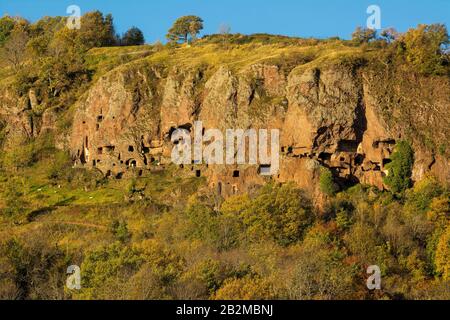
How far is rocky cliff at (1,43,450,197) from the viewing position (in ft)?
241

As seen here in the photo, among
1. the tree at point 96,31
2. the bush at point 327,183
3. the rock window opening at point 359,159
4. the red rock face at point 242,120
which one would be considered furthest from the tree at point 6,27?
the bush at point 327,183

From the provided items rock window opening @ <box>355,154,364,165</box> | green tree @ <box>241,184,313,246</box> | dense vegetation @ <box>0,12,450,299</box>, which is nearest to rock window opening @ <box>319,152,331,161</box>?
rock window opening @ <box>355,154,364,165</box>

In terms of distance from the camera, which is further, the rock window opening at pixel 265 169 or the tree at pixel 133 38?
the tree at pixel 133 38

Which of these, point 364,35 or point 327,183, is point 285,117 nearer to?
point 327,183

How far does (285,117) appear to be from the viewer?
75312 millimetres

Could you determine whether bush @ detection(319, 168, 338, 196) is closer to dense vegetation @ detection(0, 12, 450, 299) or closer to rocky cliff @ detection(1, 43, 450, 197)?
dense vegetation @ detection(0, 12, 450, 299)

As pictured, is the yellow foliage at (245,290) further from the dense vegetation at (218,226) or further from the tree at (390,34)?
the tree at (390,34)

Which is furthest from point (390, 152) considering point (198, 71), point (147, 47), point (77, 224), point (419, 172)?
point (147, 47)

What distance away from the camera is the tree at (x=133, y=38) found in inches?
4727

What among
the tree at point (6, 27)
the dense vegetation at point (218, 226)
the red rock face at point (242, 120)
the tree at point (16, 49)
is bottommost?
the dense vegetation at point (218, 226)

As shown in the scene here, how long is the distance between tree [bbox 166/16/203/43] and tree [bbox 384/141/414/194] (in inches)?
1589

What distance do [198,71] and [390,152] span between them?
61.4 feet

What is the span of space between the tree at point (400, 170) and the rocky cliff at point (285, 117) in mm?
686
